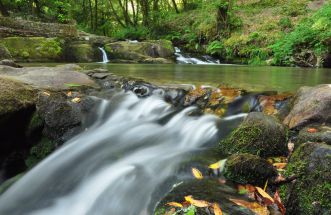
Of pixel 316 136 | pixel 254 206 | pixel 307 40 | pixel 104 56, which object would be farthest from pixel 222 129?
pixel 104 56

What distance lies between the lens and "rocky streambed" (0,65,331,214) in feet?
9.09

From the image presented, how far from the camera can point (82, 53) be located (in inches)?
593

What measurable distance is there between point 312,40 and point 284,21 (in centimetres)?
421

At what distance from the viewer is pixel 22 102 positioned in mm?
4875

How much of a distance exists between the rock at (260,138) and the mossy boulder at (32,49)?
11.9 m

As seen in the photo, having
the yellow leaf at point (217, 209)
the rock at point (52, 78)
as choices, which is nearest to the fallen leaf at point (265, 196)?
the yellow leaf at point (217, 209)

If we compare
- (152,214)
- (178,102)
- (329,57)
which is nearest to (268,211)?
(152,214)

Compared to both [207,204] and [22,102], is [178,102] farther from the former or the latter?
[207,204]

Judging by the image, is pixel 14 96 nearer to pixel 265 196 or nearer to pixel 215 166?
pixel 215 166

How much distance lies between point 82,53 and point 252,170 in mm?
13248

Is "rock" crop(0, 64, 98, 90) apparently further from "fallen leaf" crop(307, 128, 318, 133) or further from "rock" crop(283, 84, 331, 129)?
"fallen leaf" crop(307, 128, 318, 133)

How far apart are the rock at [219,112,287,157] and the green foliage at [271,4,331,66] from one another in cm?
1023

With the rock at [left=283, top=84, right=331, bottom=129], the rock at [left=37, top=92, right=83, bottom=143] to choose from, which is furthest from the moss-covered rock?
the rock at [left=283, top=84, right=331, bottom=129]

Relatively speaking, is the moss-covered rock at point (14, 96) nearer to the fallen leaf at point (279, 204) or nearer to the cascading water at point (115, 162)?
the cascading water at point (115, 162)
